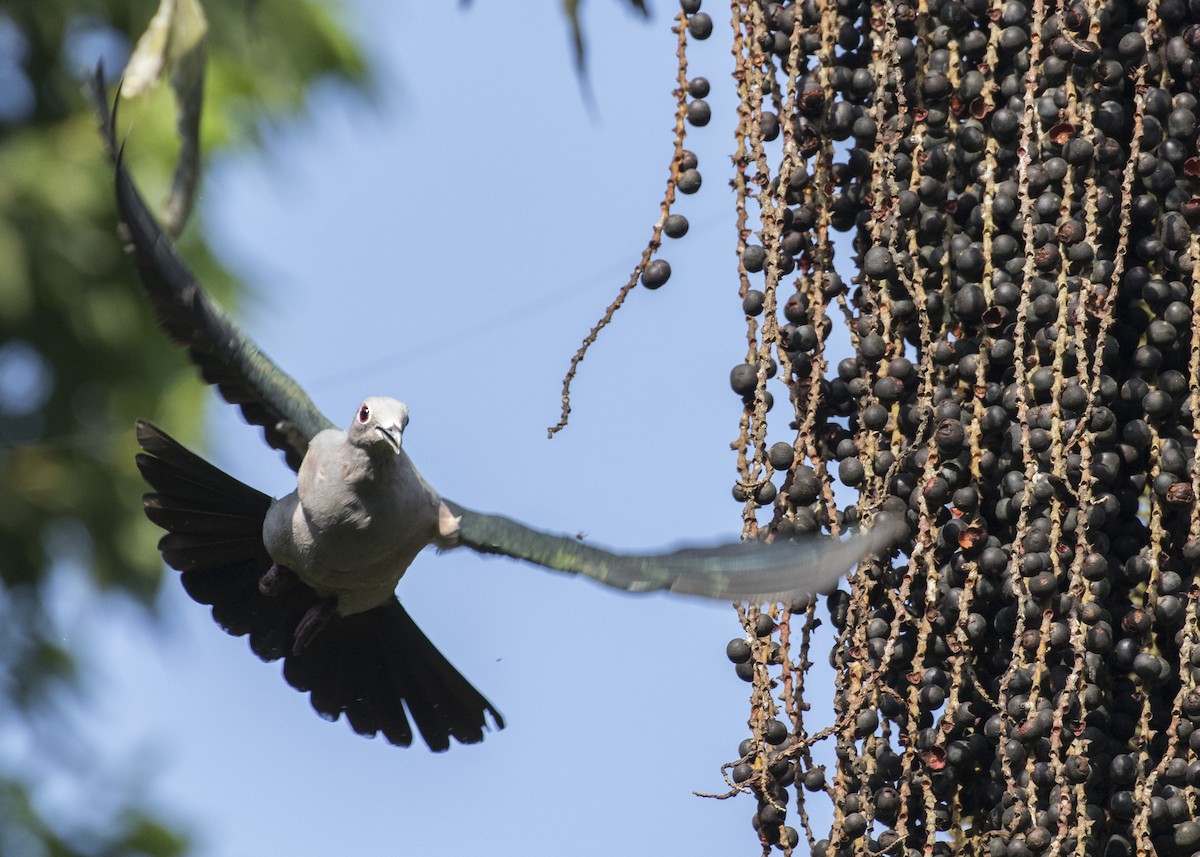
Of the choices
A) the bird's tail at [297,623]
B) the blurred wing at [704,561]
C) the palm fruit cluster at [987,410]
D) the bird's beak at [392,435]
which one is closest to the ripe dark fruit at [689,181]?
the palm fruit cluster at [987,410]

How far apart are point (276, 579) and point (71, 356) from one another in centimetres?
299

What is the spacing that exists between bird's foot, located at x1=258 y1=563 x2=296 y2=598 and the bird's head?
418 mm

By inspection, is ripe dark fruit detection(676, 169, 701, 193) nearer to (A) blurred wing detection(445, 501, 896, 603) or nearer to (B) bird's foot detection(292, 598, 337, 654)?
(A) blurred wing detection(445, 501, 896, 603)

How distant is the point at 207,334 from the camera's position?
9.21 ft

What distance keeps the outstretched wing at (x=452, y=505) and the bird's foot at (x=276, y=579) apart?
0.19 meters

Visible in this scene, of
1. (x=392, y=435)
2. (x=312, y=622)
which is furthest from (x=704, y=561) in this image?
(x=312, y=622)

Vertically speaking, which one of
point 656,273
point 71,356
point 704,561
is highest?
point 71,356

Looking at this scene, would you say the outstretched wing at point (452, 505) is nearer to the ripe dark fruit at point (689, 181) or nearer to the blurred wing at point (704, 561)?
the blurred wing at point (704, 561)

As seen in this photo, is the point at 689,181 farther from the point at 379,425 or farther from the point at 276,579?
the point at 276,579

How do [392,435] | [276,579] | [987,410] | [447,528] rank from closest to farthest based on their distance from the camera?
1. [987,410]
2. [392,435]
3. [447,528]
4. [276,579]

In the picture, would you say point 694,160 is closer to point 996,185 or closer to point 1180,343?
point 996,185

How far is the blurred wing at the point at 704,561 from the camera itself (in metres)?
2.21

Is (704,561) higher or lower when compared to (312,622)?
lower

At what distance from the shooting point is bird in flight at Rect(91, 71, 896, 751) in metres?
2.61
